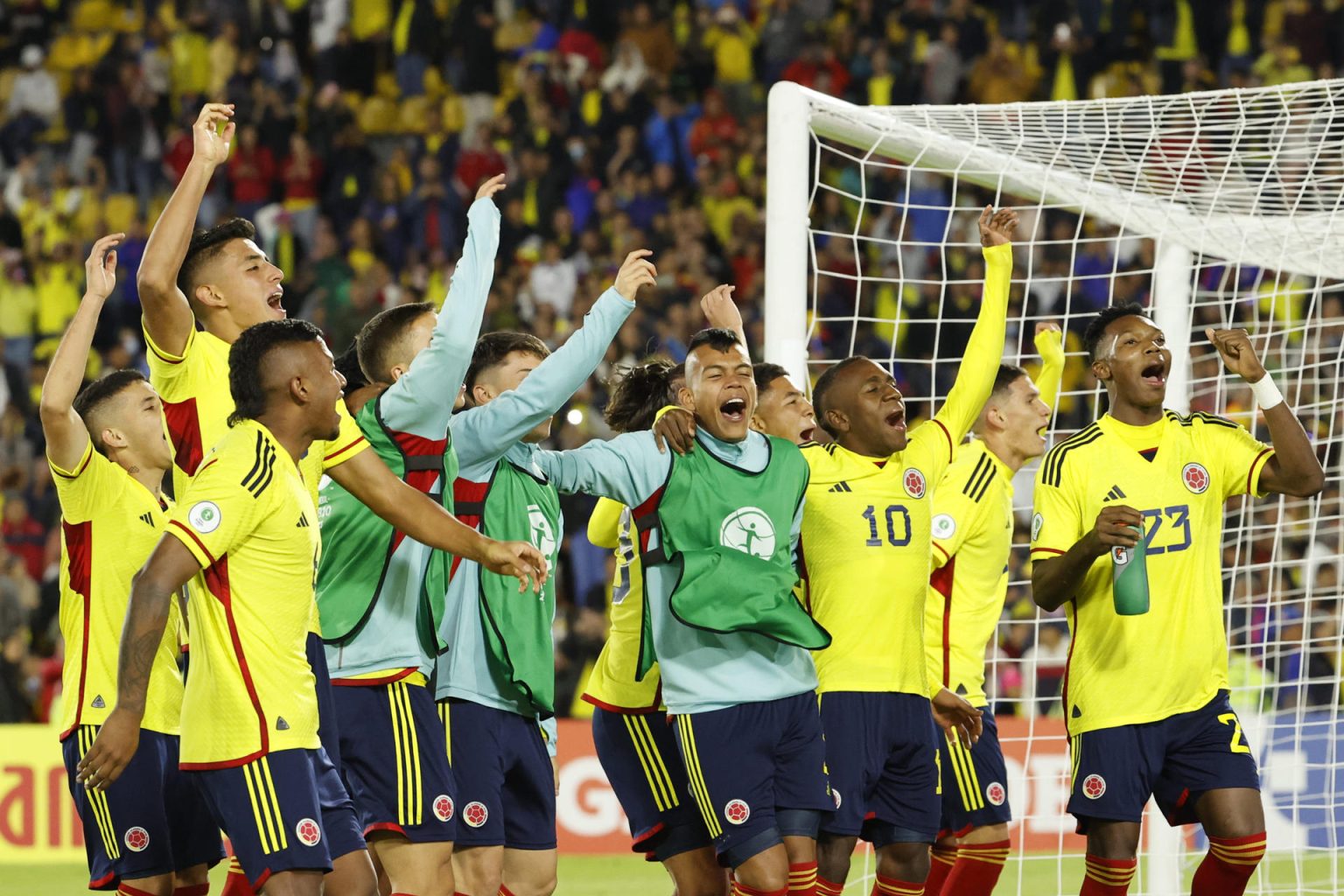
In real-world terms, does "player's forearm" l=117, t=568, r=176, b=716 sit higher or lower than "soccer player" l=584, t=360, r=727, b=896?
higher

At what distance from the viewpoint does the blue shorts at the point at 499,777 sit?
17.9 feet

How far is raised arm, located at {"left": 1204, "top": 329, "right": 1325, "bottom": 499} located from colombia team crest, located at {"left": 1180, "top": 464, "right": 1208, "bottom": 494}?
242 mm

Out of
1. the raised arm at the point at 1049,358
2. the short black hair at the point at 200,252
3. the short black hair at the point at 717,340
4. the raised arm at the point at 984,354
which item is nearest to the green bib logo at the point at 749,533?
the short black hair at the point at 717,340

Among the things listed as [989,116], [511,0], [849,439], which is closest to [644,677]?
[849,439]

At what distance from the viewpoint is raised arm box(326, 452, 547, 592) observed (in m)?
4.81

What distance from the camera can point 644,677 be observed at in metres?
6.20

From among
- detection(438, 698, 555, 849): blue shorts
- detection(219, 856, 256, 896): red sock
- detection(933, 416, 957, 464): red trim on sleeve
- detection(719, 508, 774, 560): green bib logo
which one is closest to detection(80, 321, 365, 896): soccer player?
detection(438, 698, 555, 849): blue shorts

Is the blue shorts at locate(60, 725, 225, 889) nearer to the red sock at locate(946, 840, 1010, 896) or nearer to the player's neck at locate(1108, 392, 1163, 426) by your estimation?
the red sock at locate(946, 840, 1010, 896)

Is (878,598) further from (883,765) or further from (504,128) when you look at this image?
(504,128)

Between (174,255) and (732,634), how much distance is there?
6.80ft

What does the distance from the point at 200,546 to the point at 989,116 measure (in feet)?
15.8

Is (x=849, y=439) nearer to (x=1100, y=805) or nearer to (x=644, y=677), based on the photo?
(x=644, y=677)

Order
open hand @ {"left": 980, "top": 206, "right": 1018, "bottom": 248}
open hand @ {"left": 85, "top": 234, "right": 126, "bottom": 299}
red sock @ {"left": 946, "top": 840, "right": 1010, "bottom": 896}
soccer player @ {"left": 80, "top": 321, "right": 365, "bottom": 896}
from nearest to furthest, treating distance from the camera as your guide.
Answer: soccer player @ {"left": 80, "top": 321, "right": 365, "bottom": 896} < open hand @ {"left": 85, "top": 234, "right": 126, "bottom": 299} < open hand @ {"left": 980, "top": 206, "right": 1018, "bottom": 248} < red sock @ {"left": 946, "top": 840, "right": 1010, "bottom": 896}

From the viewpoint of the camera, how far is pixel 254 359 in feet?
15.6
